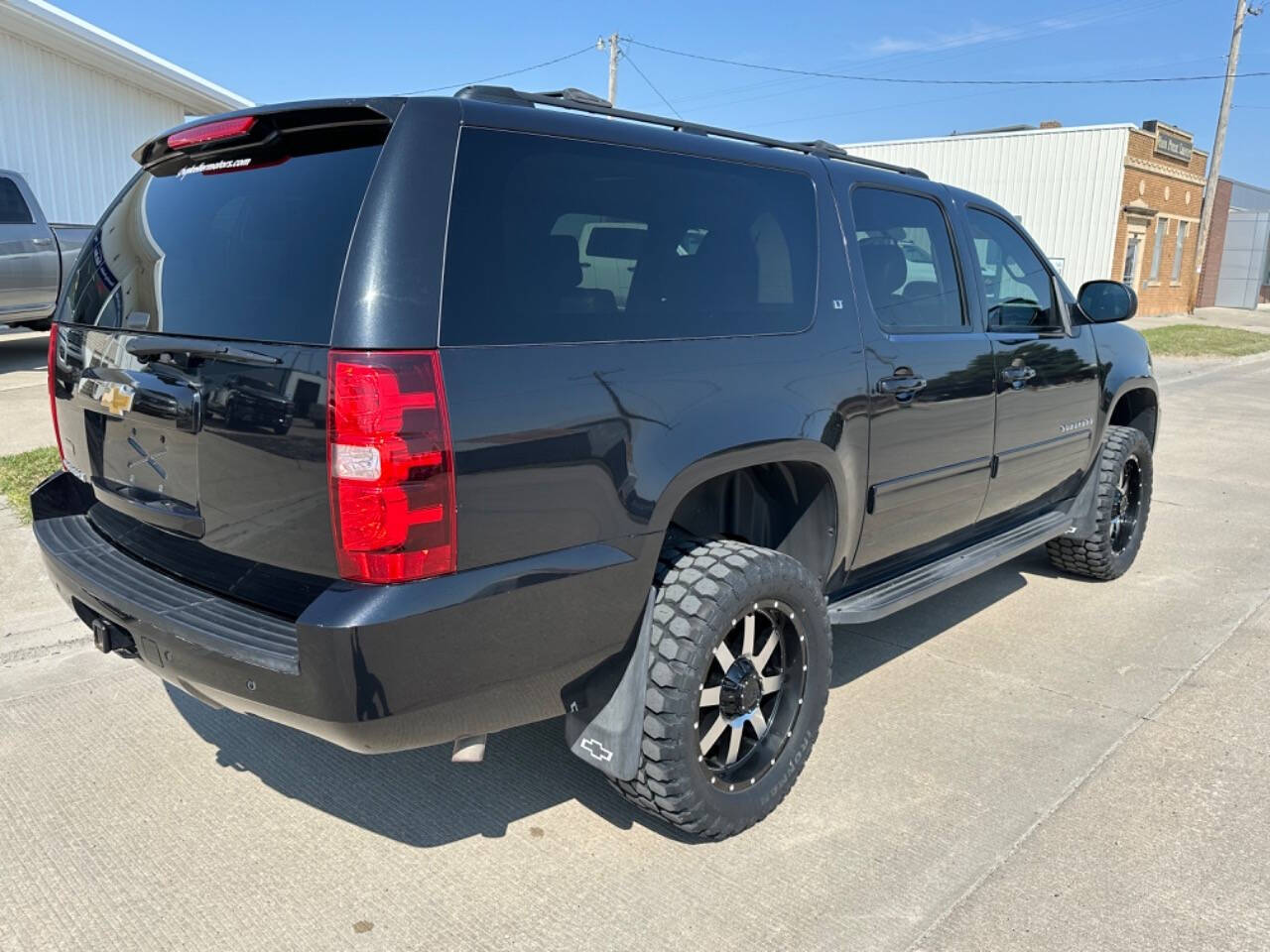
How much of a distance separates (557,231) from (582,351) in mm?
317

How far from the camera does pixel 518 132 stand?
244cm

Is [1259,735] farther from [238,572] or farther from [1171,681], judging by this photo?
[238,572]

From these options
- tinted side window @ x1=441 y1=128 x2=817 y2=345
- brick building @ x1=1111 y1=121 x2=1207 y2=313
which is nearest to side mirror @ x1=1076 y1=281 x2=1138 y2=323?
tinted side window @ x1=441 y1=128 x2=817 y2=345

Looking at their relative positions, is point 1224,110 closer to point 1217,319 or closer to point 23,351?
point 1217,319

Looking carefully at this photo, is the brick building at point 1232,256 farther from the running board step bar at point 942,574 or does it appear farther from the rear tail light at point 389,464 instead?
the rear tail light at point 389,464

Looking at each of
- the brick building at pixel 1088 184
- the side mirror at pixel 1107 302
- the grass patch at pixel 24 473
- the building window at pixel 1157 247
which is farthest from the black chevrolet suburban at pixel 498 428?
the building window at pixel 1157 247

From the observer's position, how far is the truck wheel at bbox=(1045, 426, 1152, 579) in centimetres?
505

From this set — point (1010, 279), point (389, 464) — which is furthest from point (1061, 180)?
point (389, 464)

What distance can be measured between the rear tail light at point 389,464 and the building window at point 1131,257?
95.9ft

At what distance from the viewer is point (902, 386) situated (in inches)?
136

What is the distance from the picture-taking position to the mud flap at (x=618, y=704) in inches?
104

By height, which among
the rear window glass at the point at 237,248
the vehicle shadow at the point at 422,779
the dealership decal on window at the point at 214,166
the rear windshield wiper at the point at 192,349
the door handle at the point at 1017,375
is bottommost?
the vehicle shadow at the point at 422,779

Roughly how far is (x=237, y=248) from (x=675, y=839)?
2020mm

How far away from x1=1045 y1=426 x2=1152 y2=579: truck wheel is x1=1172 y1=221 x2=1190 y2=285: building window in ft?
96.6
